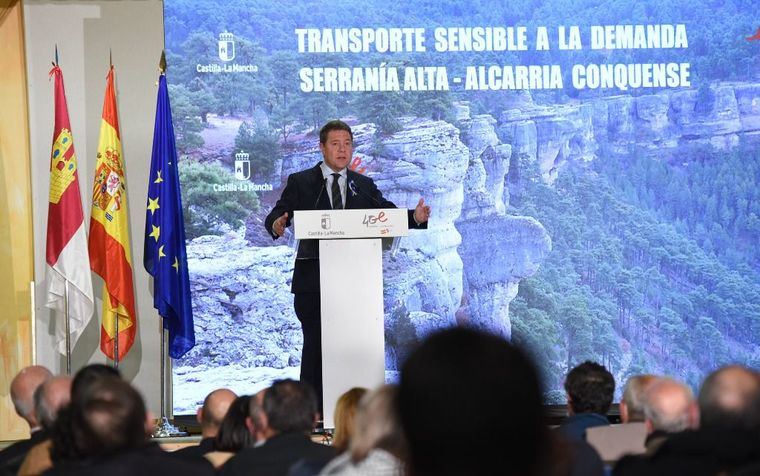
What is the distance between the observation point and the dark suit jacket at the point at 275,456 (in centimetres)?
328

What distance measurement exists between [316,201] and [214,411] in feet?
11.9

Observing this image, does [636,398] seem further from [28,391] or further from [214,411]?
[28,391]

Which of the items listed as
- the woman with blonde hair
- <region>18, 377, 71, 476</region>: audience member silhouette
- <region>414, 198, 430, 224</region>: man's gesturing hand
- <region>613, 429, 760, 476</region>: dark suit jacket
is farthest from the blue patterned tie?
the woman with blonde hair

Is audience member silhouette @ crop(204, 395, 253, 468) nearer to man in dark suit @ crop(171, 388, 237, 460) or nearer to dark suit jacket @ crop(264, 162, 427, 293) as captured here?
man in dark suit @ crop(171, 388, 237, 460)

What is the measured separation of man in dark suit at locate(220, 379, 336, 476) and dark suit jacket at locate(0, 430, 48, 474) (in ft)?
2.23

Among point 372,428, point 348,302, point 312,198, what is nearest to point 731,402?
point 372,428

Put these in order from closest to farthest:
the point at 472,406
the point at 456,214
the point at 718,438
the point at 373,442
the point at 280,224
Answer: the point at 472,406
the point at 373,442
the point at 718,438
the point at 280,224
the point at 456,214

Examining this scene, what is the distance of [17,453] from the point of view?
3.66 metres

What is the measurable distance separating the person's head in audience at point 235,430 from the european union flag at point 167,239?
3.97m

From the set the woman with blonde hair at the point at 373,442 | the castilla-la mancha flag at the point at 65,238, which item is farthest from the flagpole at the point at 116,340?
the woman with blonde hair at the point at 373,442

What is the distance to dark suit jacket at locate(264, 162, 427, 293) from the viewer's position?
766cm

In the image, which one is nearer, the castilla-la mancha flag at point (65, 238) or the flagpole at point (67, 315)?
the flagpole at point (67, 315)

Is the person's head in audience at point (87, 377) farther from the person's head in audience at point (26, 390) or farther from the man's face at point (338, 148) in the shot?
the man's face at point (338, 148)

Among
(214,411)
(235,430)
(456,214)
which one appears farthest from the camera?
(456,214)
